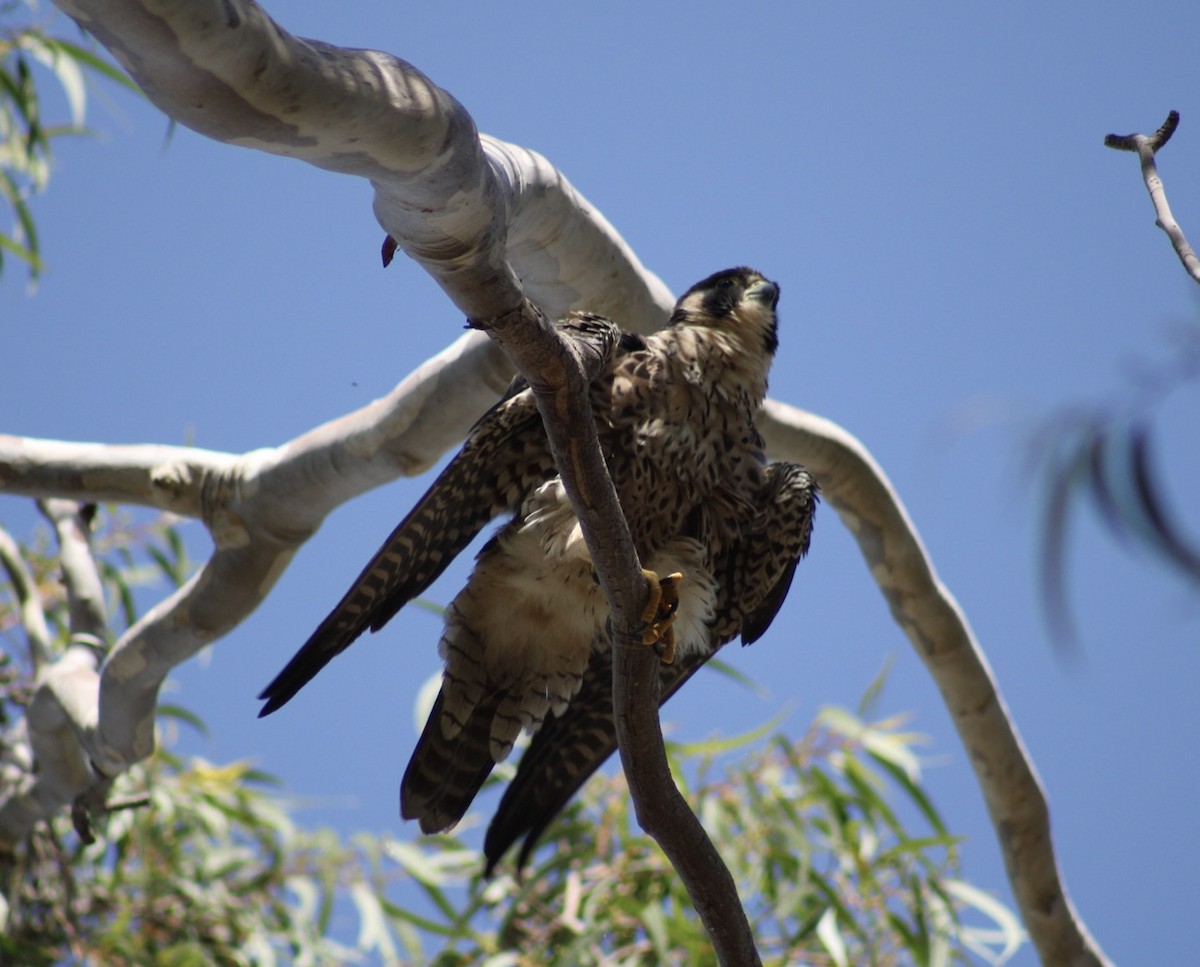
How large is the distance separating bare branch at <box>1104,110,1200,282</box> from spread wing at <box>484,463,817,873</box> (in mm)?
1225

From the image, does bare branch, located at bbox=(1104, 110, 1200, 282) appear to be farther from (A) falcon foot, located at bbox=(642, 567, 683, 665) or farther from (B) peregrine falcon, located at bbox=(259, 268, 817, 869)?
(B) peregrine falcon, located at bbox=(259, 268, 817, 869)

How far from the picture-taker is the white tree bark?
4.91ft

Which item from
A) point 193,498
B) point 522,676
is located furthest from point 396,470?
point 522,676

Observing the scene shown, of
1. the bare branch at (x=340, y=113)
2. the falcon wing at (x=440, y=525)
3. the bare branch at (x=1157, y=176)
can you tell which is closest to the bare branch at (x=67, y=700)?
the falcon wing at (x=440, y=525)

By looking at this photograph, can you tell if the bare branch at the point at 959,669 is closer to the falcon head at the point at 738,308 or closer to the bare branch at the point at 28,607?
the falcon head at the point at 738,308

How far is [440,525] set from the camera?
2400 mm

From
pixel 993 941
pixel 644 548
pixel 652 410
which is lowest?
pixel 993 941

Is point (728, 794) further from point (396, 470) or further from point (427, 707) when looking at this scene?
point (396, 470)

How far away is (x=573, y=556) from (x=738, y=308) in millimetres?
778

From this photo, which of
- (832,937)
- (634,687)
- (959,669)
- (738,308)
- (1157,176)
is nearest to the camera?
(1157,176)

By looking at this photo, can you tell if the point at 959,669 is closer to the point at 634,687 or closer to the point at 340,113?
the point at 634,687

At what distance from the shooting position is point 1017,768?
3.69m

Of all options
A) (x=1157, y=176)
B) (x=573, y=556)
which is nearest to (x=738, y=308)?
(x=573, y=556)

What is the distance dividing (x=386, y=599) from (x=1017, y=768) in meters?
2.23
